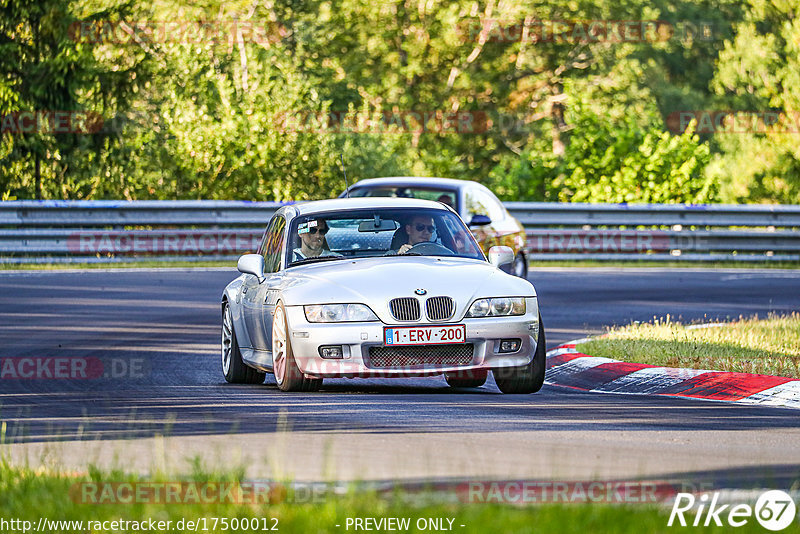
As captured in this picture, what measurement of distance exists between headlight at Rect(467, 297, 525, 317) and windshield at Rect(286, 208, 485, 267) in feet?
3.77

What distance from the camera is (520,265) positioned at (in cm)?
2012

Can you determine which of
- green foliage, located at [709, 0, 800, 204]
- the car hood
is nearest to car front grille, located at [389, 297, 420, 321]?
the car hood

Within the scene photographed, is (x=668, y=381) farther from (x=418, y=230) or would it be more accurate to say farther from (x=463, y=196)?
(x=463, y=196)

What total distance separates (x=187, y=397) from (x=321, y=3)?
36.1m

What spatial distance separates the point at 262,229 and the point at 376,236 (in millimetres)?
13901

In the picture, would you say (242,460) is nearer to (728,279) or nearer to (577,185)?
(728,279)

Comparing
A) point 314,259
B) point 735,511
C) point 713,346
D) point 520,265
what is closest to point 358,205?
point 314,259

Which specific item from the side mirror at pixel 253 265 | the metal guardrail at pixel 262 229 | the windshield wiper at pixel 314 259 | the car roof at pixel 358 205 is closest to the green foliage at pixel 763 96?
the metal guardrail at pixel 262 229

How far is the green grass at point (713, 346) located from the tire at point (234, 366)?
293 centimetres

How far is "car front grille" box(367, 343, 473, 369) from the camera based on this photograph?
33.0ft

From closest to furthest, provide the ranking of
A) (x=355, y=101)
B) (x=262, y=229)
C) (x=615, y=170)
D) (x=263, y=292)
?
(x=263, y=292) → (x=262, y=229) → (x=615, y=170) → (x=355, y=101)

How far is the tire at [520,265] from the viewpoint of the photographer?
1988 cm

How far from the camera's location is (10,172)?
2928 cm

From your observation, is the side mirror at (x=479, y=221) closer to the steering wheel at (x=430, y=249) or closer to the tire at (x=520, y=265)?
the tire at (x=520, y=265)
